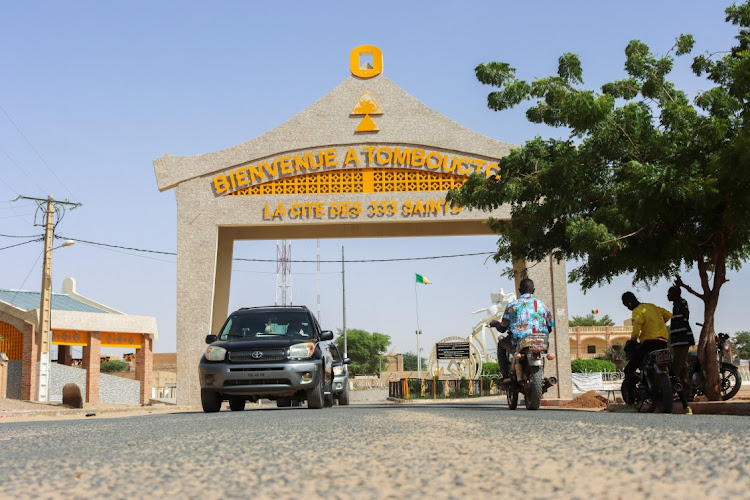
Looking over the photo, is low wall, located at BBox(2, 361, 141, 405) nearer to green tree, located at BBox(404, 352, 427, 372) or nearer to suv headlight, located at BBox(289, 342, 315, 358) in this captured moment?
suv headlight, located at BBox(289, 342, 315, 358)

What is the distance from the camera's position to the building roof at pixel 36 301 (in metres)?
41.1

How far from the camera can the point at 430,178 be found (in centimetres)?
2383

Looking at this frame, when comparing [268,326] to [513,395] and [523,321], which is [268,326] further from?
[523,321]

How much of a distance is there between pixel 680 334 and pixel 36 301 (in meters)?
38.6

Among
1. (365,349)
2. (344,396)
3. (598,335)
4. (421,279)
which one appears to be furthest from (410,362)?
(344,396)

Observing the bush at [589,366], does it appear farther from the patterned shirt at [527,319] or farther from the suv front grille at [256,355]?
the patterned shirt at [527,319]

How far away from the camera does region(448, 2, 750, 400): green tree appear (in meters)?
12.0

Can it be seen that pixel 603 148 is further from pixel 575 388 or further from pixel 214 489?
pixel 575 388

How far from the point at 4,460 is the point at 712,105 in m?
12.1

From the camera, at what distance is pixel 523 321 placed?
11062 mm

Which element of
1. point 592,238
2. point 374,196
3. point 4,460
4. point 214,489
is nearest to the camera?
point 214,489

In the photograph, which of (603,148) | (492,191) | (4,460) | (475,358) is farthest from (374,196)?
(4,460)

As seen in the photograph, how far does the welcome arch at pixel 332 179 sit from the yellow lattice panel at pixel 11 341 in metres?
18.1

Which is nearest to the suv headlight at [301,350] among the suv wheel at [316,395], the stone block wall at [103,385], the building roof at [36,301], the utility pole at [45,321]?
the suv wheel at [316,395]
